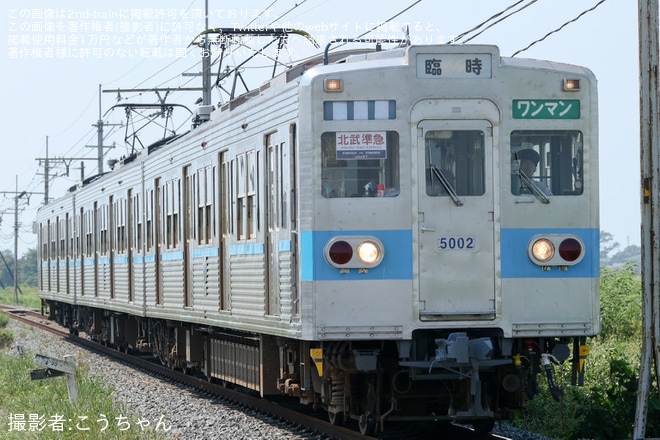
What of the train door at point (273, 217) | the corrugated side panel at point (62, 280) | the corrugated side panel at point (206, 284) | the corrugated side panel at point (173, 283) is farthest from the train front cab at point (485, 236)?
the corrugated side panel at point (62, 280)

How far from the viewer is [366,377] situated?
9844 mm

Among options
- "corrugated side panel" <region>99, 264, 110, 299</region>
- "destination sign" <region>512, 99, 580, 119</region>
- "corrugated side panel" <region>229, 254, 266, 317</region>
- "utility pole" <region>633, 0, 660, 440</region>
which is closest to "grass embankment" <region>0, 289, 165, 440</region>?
"corrugated side panel" <region>229, 254, 266, 317</region>

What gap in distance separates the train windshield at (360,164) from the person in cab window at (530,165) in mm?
1036

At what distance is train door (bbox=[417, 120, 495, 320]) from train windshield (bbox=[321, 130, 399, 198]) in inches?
9.3

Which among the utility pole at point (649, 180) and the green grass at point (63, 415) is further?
the green grass at point (63, 415)

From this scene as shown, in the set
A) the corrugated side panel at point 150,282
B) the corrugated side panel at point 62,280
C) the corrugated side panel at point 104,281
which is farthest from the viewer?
the corrugated side panel at point 62,280

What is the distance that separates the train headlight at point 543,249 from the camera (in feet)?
31.2

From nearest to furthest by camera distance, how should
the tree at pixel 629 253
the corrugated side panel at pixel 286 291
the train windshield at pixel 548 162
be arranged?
the train windshield at pixel 548 162, the corrugated side panel at pixel 286 291, the tree at pixel 629 253

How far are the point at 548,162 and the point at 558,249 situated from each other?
0.72 metres

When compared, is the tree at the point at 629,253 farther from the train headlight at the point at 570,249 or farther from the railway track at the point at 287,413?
the train headlight at the point at 570,249

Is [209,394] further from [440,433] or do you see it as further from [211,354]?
[440,433]

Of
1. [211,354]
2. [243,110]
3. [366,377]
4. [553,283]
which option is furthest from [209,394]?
[553,283]

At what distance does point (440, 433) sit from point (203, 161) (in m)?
4.65

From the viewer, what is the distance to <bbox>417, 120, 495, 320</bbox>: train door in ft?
30.9
